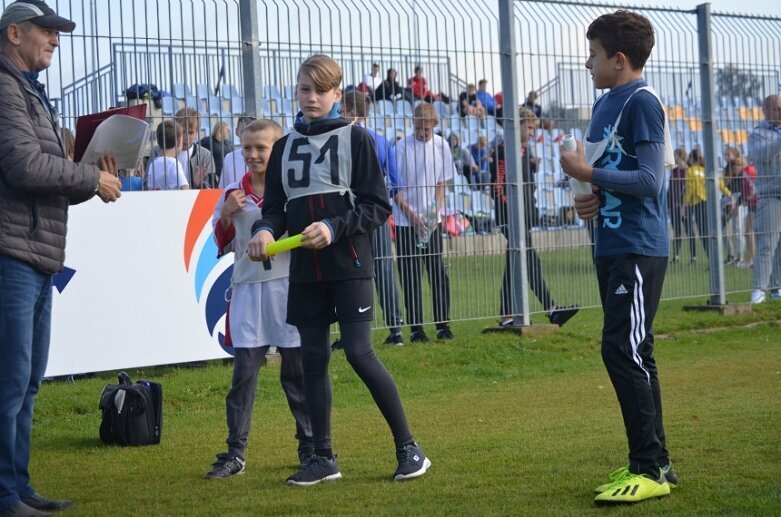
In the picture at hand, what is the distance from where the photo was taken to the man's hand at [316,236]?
556cm

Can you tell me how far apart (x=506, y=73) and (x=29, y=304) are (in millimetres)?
7492

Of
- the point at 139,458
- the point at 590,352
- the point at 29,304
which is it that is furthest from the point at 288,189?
the point at 590,352

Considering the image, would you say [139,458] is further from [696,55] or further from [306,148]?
[696,55]

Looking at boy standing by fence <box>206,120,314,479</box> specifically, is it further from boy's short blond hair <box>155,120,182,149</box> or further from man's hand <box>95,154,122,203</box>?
boy's short blond hair <box>155,120,182,149</box>

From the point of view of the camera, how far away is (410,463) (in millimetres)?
5910

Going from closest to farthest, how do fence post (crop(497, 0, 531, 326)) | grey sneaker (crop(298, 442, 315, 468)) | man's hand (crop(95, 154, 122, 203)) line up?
man's hand (crop(95, 154, 122, 203)) < grey sneaker (crop(298, 442, 315, 468)) < fence post (crop(497, 0, 531, 326))

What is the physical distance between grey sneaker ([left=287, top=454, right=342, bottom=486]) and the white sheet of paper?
1762mm

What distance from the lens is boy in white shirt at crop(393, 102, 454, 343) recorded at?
11.1 metres

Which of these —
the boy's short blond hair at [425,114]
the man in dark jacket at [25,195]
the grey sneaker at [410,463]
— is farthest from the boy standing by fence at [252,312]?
the boy's short blond hair at [425,114]

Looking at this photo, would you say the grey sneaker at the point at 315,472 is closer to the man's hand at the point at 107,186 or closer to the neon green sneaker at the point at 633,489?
the neon green sneaker at the point at 633,489

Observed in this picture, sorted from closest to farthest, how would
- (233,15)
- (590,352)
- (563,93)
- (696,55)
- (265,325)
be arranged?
(265,325) → (233,15) → (590,352) → (563,93) → (696,55)

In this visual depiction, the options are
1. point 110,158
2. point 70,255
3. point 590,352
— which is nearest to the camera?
point 110,158

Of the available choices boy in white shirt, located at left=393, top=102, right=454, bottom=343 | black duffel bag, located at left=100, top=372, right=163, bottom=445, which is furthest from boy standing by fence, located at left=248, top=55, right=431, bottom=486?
boy in white shirt, located at left=393, top=102, right=454, bottom=343

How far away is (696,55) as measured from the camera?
13.6 m
